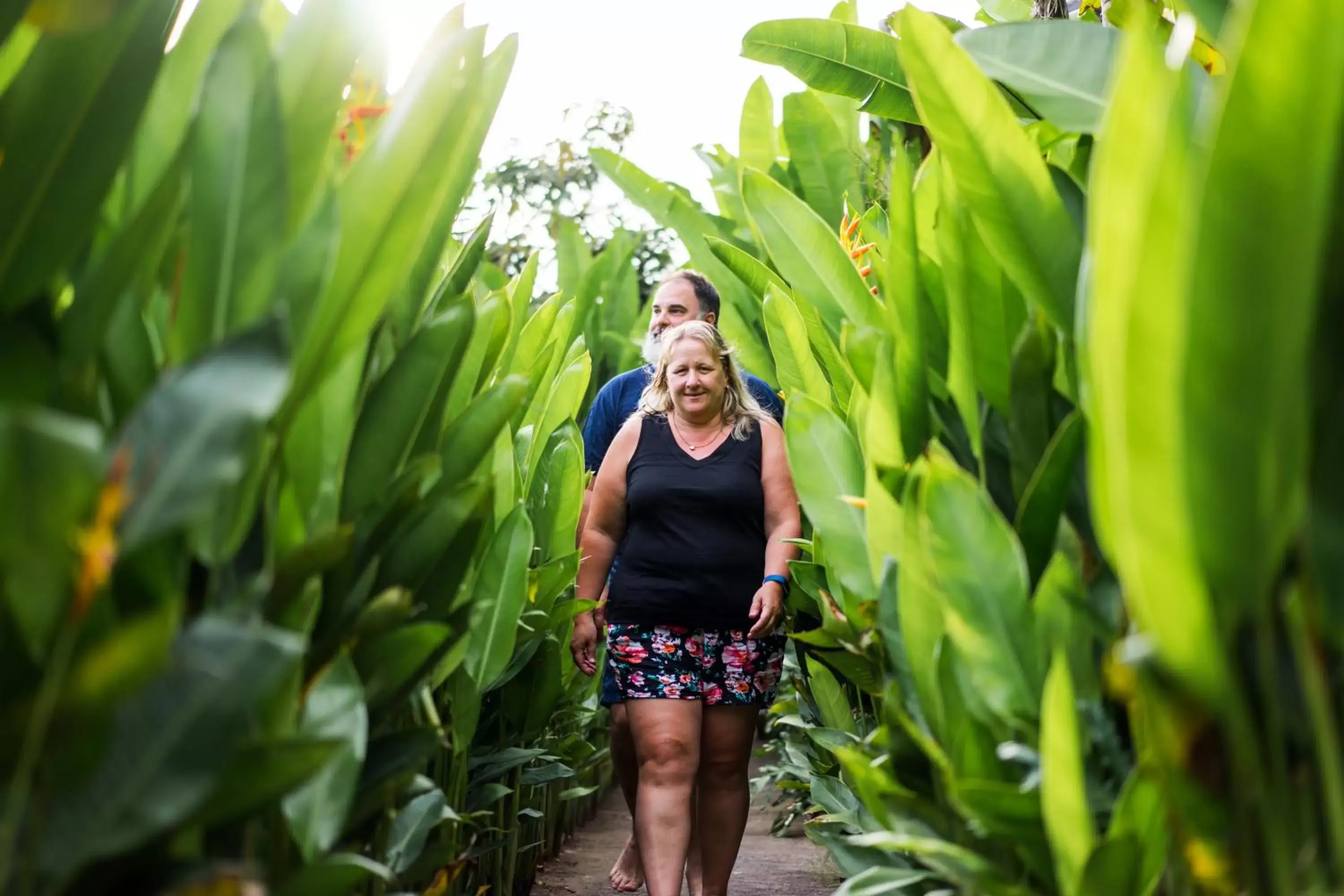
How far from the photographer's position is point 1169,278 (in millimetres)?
1051

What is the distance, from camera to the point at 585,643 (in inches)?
145

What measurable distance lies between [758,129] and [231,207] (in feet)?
15.1

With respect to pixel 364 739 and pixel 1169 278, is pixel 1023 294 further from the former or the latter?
pixel 364 739

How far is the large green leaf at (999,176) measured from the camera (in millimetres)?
1499

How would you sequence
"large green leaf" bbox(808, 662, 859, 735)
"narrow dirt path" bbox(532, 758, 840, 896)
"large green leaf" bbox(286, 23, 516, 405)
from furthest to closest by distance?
1. "narrow dirt path" bbox(532, 758, 840, 896)
2. "large green leaf" bbox(808, 662, 859, 735)
3. "large green leaf" bbox(286, 23, 516, 405)

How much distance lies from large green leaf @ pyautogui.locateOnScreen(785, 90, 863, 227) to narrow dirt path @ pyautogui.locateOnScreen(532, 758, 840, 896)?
218 cm

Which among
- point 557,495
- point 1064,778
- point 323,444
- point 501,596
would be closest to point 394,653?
point 323,444

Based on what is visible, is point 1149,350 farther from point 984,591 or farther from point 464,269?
point 464,269

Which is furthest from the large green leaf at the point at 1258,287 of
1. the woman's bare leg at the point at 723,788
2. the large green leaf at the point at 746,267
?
the woman's bare leg at the point at 723,788

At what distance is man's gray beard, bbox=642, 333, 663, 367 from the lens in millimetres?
4301

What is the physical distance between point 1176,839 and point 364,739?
80 cm

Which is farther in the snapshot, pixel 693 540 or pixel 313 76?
pixel 693 540

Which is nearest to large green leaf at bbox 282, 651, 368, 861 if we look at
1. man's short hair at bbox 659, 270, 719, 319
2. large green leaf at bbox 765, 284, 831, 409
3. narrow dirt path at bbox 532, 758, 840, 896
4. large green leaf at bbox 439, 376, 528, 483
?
large green leaf at bbox 439, 376, 528, 483

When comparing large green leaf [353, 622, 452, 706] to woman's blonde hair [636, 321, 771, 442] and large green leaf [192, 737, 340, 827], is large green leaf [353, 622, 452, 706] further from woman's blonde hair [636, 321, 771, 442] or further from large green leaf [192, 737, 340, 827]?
woman's blonde hair [636, 321, 771, 442]
